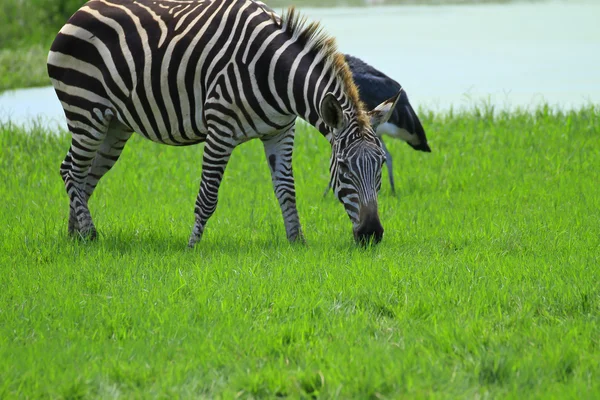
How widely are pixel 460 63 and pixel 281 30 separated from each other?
52.8 ft

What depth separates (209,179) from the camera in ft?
27.4

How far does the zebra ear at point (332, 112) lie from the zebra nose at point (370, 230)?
0.85m

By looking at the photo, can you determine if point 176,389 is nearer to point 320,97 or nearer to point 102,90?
point 320,97

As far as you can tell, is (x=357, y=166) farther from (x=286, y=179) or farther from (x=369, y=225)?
(x=286, y=179)

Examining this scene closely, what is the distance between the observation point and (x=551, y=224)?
340 inches

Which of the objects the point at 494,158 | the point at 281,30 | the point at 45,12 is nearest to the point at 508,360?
the point at 281,30

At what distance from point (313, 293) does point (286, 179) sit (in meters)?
2.20

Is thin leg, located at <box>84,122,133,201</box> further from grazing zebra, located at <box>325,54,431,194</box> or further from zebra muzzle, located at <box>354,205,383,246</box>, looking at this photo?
zebra muzzle, located at <box>354,205,383,246</box>

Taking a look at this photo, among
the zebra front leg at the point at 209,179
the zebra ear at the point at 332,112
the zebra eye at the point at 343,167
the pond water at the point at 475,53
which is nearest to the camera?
the zebra ear at the point at 332,112

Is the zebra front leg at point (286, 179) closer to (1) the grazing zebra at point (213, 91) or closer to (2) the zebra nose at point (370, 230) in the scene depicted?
(1) the grazing zebra at point (213, 91)

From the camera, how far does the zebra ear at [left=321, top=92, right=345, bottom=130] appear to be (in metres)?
7.30

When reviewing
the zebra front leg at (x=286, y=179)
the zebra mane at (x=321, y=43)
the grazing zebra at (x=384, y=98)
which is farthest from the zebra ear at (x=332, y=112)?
the grazing zebra at (x=384, y=98)

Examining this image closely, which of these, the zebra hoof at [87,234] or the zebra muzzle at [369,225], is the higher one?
the zebra muzzle at [369,225]

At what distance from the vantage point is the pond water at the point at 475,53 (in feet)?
60.1
